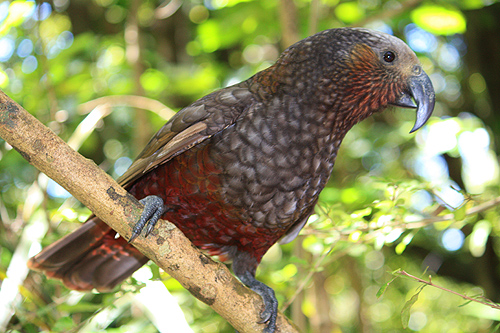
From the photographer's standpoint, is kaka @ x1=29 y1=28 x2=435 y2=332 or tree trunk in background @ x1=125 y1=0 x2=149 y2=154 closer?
kaka @ x1=29 y1=28 x2=435 y2=332

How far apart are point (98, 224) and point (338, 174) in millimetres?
2454

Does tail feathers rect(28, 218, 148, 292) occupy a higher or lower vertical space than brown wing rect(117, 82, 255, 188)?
lower

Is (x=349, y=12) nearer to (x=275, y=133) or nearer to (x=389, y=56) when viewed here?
(x=389, y=56)

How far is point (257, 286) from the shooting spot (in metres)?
1.88

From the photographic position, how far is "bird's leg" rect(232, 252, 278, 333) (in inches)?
67.2

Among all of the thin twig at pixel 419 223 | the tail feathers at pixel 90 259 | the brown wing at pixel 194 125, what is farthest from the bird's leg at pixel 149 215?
the thin twig at pixel 419 223

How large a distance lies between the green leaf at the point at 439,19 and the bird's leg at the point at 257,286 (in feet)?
5.61

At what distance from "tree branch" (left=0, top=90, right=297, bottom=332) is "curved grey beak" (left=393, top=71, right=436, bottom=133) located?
968mm

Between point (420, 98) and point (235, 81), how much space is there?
1578 mm

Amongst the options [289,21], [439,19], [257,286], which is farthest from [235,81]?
[257,286]

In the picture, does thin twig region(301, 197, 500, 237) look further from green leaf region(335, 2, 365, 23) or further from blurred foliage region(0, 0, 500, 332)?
green leaf region(335, 2, 365, 23)

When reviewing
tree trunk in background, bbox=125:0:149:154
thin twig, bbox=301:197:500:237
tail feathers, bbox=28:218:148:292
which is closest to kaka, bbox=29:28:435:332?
thin twig, bbox=301:197:500:237

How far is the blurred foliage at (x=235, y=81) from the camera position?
2.01 meters

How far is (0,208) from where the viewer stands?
9.14ft
